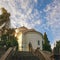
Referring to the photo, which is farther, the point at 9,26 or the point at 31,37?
the point at 31,37

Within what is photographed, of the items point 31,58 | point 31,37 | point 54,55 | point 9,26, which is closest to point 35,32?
point 31,37

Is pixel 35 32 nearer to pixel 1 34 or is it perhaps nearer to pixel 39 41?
pixel 39 41

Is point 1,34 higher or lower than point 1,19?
lower

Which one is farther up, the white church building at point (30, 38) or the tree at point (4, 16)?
the tree at point (4, 16)

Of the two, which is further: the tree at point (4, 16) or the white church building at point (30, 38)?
the white church building at point (30, 38)

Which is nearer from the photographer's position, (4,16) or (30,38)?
(4,16)

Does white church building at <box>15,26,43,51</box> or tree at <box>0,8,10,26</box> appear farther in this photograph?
white church building at <box>15,26,43,51</box>

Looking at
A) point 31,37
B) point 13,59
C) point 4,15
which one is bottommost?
point 13,59

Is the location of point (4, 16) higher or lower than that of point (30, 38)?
higher

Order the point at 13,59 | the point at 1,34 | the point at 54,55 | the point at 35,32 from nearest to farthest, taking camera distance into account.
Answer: the point at 54,55
the point at 13,59
the point at 1,34
the point at 35,32

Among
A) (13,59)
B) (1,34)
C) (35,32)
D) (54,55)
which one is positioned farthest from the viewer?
(35,32)

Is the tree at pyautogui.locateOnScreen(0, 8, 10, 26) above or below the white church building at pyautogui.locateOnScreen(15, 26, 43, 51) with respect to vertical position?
above

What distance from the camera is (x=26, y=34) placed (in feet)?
193

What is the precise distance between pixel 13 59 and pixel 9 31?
1065 inches
